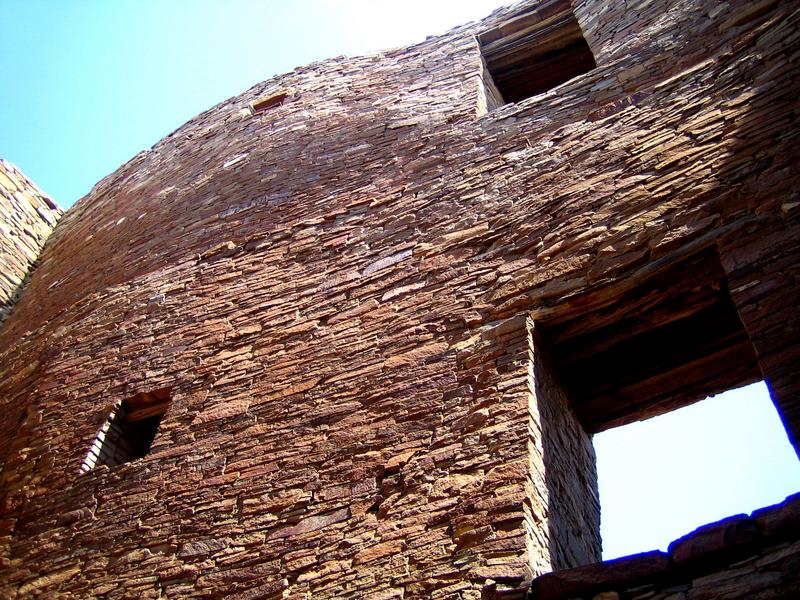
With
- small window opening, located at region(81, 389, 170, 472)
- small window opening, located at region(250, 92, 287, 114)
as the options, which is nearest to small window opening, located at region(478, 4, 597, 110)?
small window opening, located at region(250, 92, 287, 114)

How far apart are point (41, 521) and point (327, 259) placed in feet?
7.98

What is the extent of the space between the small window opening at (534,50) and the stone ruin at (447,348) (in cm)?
23

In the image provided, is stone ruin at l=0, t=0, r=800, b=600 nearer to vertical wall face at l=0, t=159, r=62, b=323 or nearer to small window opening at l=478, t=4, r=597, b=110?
small window opening at l=478, t=4, r=597, b=110

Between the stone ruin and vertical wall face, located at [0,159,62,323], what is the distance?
2.19 meters

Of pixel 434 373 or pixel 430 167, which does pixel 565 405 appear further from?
pixel 430 167

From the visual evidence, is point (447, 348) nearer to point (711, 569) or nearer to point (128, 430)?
point (711, 569)

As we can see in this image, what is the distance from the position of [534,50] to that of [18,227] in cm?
A: 617

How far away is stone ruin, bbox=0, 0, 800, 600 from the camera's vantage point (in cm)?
316

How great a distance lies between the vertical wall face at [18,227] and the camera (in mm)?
8047

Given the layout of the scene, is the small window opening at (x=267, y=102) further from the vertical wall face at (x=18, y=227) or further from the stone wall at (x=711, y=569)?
the stone wall at (x=711, y=569)

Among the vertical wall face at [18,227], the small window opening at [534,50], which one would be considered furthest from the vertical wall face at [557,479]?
the vertical wall face at [18,227]

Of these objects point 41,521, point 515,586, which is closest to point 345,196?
point 41,521

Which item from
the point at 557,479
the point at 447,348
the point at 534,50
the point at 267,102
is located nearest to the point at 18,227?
the point at 267,102

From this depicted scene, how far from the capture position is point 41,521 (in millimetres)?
4566
